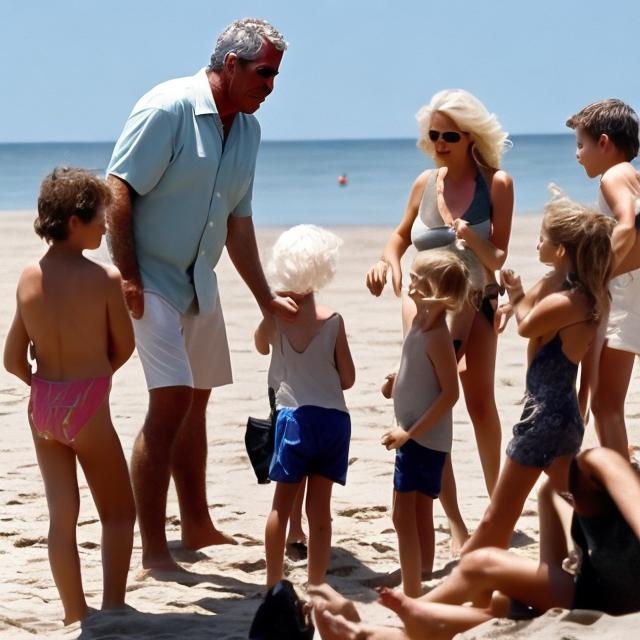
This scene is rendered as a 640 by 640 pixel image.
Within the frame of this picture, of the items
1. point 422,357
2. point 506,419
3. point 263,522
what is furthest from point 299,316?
point 506,419

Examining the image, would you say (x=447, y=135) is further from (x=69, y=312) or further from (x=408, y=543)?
(x=69, y=312)

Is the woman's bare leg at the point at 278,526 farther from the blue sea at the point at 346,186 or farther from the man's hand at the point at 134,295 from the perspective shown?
the blue sea at the point at 346,186

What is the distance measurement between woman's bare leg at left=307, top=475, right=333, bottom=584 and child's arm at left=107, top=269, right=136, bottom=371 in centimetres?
93

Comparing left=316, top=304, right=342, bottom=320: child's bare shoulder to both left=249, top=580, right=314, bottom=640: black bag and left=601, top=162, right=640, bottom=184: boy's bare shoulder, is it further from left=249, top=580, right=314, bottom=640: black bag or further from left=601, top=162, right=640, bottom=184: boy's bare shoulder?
left=601, top=162, right=640, bottom=184: boy's bare shoulder

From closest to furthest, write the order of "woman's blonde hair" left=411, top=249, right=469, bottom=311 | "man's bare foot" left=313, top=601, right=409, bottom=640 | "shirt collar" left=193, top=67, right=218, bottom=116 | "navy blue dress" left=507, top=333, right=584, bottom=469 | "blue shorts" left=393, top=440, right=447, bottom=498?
"man's bare foot" left=313, top=601, right=409, bottom=640 < "navy blue dress" left=507, top=333, right=584, bottom=469 < "woman's blonde hair" left=411, top=249, right=469, bottom=311 < "blue shorts" left=393, top=440, right=447, bottom=498 < "shirt collar" left=193, top=67, right=218, bottom=116

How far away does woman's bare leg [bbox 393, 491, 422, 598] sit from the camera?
16.4 ft

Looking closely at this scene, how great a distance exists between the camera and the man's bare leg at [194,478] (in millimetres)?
5859

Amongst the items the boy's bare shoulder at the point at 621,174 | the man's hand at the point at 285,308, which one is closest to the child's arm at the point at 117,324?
the man's hand at the point at 285,308

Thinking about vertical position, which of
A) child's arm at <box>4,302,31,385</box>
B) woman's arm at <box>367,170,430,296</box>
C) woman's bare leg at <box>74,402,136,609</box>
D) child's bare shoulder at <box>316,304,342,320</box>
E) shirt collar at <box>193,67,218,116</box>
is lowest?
woman's bare leg at <box>74,402,136,609</box>

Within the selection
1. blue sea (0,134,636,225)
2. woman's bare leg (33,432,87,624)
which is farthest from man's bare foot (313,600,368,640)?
blue sea (0,134,636,225)

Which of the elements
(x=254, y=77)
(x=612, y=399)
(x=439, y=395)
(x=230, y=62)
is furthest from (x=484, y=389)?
(x=230, y=62)

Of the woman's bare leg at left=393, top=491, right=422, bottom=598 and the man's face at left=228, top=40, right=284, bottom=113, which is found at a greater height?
the man's face at left=228, top=40, right=284, bottom=113

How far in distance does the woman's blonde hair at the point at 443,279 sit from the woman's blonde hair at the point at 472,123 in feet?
3.23

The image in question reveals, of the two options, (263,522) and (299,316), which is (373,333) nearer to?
(263,522)
